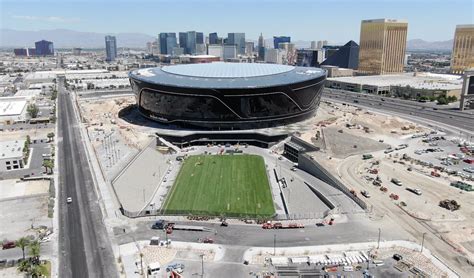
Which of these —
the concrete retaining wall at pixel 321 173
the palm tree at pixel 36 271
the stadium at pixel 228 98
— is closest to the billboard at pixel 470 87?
the stadium at pixel 228 98

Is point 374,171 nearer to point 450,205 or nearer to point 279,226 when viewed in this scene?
point 450,205

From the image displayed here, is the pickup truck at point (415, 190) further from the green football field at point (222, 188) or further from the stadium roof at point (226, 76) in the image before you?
the stadium roof at point (226, 76)

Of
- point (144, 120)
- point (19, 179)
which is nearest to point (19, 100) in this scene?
point (144, 120)

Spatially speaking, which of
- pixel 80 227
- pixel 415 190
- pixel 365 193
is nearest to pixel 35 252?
pixel 80 227

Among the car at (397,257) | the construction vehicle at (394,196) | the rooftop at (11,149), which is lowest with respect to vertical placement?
the car at (397,257)

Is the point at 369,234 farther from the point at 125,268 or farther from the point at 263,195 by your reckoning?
the point at 125,268

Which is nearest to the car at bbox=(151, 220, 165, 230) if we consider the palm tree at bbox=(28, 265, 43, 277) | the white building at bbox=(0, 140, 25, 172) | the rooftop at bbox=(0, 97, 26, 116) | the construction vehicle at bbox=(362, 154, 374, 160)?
the palm tree at bbox=(28, 265, 43, 277)
